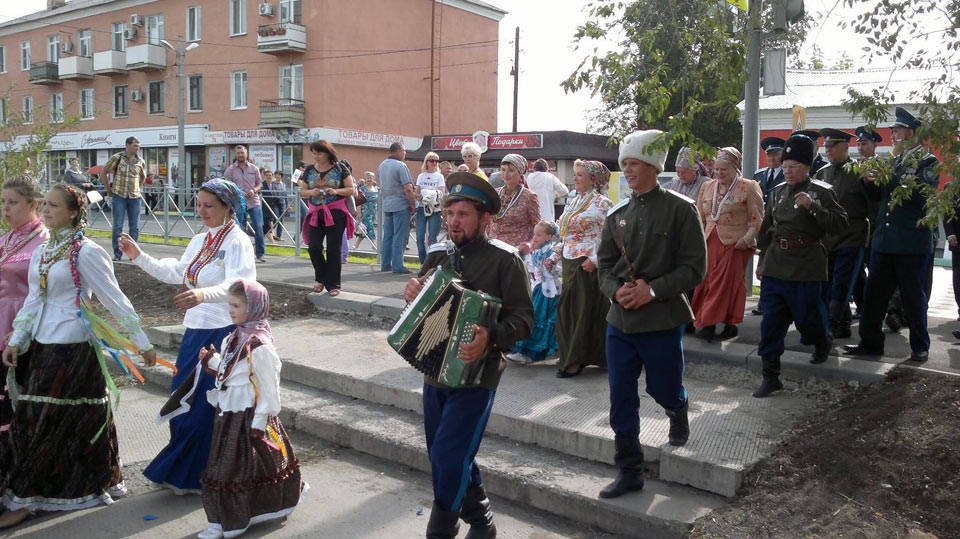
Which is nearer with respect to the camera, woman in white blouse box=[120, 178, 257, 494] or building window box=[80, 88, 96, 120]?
woman in white blouse box=[120, 178, 257, 494]

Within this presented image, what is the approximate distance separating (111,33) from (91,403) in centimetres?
4448

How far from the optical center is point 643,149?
440cm

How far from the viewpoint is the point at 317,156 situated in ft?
30.7

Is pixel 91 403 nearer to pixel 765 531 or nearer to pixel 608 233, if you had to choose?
pixel 608 233

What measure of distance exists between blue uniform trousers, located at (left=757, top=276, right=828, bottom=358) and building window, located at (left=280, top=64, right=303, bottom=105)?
110 ft

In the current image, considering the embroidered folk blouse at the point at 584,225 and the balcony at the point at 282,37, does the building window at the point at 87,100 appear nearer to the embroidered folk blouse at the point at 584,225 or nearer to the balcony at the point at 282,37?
the balcony at the point at 282,37

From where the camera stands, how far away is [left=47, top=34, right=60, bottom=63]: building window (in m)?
46.0

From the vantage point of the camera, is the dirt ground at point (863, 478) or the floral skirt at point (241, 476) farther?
the floral skirt at point (241, 476)

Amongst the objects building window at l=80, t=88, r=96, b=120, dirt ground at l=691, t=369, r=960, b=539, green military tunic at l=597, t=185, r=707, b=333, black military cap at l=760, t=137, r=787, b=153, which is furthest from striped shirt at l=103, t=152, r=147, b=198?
building window at l=80, t=88, r=96, b=120

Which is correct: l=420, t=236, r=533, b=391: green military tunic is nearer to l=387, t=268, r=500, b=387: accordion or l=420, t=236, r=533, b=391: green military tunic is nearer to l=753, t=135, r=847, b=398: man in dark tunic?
l=387, t=268, r=500, b=387: accordion

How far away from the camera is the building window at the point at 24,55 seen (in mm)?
47875

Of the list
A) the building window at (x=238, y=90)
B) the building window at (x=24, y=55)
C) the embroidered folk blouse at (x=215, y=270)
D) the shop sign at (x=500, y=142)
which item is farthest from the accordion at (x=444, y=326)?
the building window at (x=24, y=55)

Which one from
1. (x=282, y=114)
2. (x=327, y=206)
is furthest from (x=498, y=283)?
(x=282, y=114)

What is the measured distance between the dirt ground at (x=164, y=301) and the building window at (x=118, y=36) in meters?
36.0
